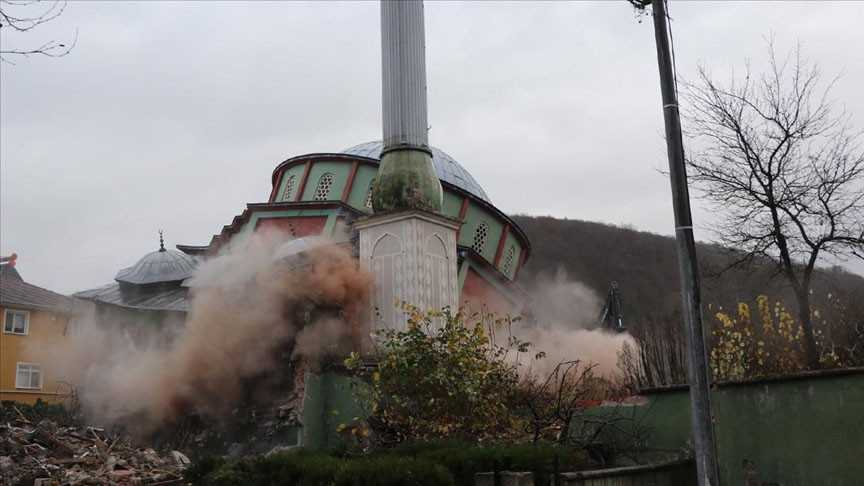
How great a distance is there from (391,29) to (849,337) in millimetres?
14379

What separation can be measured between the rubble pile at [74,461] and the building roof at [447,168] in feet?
47.7

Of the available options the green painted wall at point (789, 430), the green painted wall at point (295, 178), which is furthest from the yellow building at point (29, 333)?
the green painted wall at point (789, 430)

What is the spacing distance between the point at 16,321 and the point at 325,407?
82.6 ft

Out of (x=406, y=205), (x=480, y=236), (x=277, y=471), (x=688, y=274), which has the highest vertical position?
(x=480, y=236)

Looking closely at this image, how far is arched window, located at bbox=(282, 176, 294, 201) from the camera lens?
28547 mm

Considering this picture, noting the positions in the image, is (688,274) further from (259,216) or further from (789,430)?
(259,216)

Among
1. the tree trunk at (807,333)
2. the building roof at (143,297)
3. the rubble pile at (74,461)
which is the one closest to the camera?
the tree trunk at (807,333)

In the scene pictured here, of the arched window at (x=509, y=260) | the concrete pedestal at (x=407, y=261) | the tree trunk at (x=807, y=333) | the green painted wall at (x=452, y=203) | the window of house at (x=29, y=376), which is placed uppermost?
the green painted wall at (x=452, y=203)

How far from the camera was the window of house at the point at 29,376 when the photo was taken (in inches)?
1425

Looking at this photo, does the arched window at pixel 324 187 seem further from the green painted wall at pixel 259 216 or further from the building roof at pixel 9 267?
the building roof at pixel 9 267

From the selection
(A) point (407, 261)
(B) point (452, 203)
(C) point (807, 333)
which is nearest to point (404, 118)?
(A) point (407, 261)

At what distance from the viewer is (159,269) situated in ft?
103

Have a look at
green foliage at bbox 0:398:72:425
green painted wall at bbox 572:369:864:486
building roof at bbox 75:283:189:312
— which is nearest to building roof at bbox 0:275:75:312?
building roof at bbox 75:283:189:312

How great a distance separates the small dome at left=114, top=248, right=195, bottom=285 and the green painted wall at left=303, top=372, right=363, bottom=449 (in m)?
13.7
